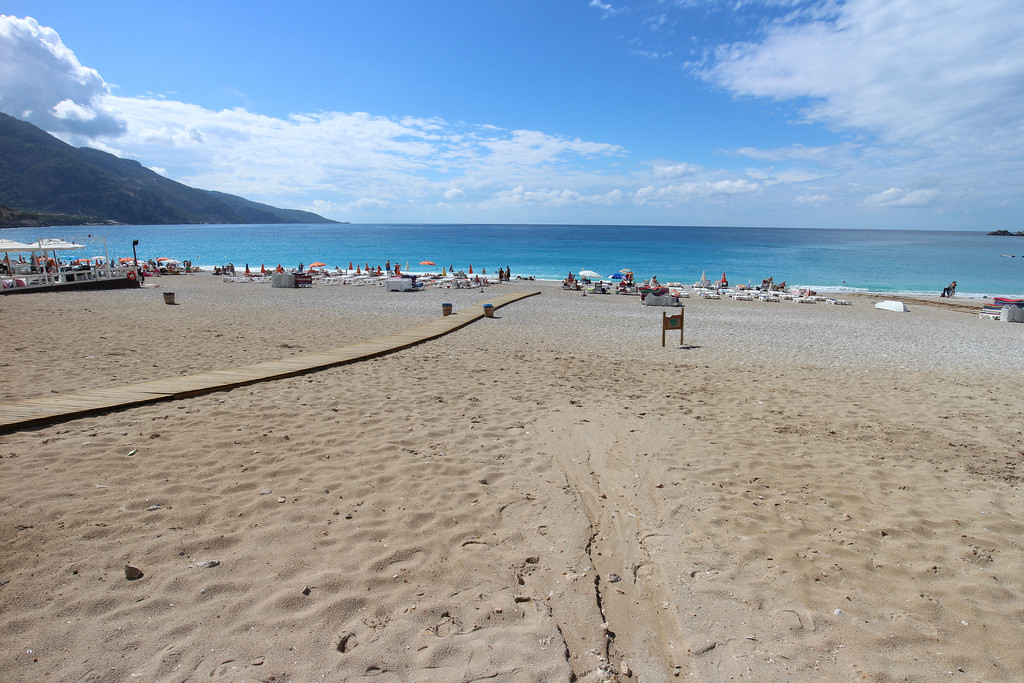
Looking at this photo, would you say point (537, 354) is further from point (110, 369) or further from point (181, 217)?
point (181, 217)

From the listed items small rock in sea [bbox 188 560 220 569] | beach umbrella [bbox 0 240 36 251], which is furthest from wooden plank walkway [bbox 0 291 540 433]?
beach umbrella [bbox 0 240 36 251]

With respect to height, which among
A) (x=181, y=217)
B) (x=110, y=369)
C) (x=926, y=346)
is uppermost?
(x=181, y=217)

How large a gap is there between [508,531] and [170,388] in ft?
17.8

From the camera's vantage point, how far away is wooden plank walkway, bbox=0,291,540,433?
5430mm

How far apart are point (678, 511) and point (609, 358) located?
6.68m

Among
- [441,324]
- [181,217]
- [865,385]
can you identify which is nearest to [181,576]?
[865,385]

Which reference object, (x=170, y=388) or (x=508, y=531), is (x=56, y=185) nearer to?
(x=170, y=388)

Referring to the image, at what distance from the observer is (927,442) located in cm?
591

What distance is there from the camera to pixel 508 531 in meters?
3.78

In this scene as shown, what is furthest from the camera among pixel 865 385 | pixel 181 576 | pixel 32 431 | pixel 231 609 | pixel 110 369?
pixel 865 385

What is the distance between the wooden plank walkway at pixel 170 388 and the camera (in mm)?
5430

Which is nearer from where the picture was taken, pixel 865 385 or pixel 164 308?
pixel 865 385

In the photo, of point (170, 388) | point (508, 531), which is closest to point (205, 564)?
point (508, 531)

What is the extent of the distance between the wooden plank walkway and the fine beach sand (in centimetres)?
21
